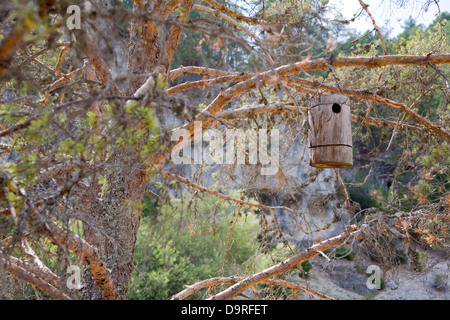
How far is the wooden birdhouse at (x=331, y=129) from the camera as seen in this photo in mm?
2911

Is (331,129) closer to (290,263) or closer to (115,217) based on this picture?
(290,263)

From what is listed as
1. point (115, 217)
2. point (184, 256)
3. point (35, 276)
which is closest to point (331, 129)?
point (115, 217)

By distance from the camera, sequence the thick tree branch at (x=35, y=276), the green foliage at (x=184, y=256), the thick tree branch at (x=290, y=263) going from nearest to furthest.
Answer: the thick tree branch at (x=35, y=276), the thick tree branch at (x=290, y=263), the green foliage at (x=184, y=256)

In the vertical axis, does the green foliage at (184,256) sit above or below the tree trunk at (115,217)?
below

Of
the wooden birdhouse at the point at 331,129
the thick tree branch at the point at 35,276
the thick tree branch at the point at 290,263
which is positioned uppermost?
the wooden birdhouse at the point at 331,129

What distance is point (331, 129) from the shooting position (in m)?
2.92

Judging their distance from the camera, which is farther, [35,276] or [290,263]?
[290,263]

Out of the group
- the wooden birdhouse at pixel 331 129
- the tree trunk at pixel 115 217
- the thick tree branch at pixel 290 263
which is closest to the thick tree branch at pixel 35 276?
the tree trunk at pixel 115 217

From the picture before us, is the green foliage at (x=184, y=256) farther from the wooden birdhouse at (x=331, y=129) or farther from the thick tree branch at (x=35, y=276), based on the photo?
the thick tree branch at (x=35, y=276)

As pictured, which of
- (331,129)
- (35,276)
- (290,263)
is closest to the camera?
(35,276)

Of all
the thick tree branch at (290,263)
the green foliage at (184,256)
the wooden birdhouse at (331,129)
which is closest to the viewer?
the wooden birdhouse at (331,129)

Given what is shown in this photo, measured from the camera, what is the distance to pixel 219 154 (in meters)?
4.87

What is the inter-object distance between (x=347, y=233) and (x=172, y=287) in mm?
6918
